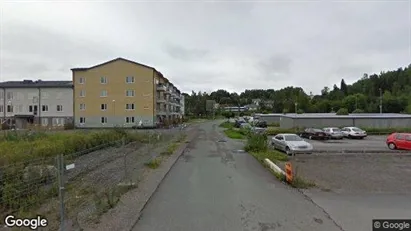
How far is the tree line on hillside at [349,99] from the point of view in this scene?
322 ft

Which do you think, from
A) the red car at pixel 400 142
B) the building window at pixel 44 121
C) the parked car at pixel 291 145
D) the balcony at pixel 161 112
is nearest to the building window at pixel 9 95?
the building window at pixel 44 121

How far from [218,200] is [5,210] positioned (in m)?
5.51

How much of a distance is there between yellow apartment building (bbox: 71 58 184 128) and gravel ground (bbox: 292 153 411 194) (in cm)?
4571

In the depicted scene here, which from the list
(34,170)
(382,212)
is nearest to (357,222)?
(382,212)

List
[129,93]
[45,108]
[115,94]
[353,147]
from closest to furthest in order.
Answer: [353,147]
[129,93]
[115,94]
[45,108]

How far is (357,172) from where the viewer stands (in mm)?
13906

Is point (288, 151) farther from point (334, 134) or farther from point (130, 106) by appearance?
point (130, 106)

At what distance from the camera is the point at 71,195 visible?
31.3 ft

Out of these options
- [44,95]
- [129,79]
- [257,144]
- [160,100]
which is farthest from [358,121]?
[44,95]

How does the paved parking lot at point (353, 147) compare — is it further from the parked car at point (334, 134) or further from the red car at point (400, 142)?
the parked car at point (334, 134)

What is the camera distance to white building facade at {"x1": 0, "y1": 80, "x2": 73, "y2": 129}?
6384cm

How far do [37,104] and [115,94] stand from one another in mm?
18161

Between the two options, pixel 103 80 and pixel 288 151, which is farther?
pixel 103 80

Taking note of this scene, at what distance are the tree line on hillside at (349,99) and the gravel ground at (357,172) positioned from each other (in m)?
74.5
